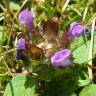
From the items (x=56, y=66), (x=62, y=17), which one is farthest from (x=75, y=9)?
(x=56, y=66)

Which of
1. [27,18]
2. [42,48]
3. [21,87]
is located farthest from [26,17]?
[21,87]

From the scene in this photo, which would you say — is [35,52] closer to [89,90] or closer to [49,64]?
[49,64]

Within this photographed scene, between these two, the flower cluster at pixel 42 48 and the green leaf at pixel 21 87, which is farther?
the green leaf at pixel 21 87

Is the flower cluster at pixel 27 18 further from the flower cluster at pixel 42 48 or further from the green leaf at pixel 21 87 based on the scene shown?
the green leaf at pixel 21 87

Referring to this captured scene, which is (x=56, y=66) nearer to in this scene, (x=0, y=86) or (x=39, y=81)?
(x=39, y=81)

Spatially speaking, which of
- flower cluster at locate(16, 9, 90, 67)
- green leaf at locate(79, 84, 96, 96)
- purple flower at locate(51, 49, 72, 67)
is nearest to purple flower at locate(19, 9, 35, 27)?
flower cluster at locate(16, 9, 90, 67)

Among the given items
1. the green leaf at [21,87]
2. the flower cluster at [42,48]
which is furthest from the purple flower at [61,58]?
the green leaf at [21,87]
